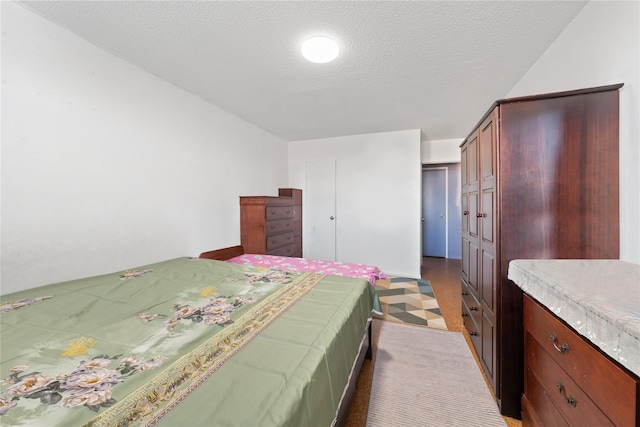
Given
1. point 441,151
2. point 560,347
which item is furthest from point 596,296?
point 441,151

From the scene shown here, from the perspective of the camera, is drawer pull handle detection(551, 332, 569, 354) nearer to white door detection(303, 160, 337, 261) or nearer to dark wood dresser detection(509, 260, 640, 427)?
dark wood dresser detection(509, 260, 640, 427)

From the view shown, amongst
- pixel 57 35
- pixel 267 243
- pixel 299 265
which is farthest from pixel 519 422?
pixel 57 35

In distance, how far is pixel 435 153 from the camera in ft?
14.6

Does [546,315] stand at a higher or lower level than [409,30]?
lower

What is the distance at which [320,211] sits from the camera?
14.7 ft

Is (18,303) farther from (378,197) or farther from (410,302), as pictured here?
(378,197)

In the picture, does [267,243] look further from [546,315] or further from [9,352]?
[546,315]

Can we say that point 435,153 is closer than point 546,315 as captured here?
No

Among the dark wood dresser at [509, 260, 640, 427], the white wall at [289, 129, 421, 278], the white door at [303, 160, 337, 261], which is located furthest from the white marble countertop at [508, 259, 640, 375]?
the white door at [303, 160, 337, 261]

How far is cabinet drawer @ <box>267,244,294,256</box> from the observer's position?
337cm

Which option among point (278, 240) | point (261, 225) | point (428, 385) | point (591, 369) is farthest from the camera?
point (278, 240)

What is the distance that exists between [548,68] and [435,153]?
8.97 ft

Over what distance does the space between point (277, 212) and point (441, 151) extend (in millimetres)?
3333

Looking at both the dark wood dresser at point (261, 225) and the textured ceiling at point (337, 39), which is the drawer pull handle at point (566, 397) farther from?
the dark wood dresser at point (261, 225)
